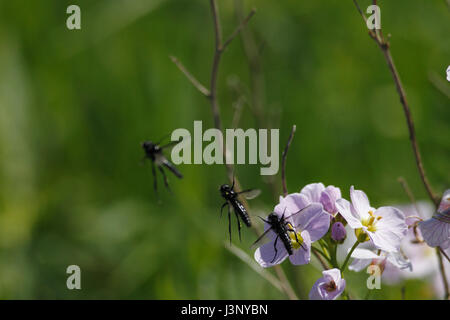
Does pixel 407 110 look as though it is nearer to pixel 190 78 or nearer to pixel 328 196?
pixel 328 196

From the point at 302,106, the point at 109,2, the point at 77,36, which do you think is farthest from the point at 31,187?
the point at 302,106

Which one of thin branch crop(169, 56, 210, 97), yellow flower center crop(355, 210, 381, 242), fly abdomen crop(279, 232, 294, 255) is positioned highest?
thin branch crop(169, 56, 210, 97)

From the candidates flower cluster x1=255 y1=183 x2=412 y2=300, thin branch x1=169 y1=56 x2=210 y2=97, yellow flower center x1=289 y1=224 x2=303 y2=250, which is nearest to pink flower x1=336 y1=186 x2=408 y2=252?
flower cluster x1=255 y1=183 x2=412 y2=300

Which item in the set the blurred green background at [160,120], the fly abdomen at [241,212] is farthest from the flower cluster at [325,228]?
the blurred green background at [160,120]

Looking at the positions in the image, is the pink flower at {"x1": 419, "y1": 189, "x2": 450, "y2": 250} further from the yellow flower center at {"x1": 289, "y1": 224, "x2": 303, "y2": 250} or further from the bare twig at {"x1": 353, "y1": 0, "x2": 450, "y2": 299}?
the yellow flower center at {"x1": 289, "y1": 224, "x2": 303, "y2": 250}

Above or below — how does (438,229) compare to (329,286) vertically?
above

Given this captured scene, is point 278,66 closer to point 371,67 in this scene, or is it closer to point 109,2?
point 371,67

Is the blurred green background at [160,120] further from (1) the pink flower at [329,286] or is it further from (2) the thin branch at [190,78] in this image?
(1) the pink flower at [329,286]

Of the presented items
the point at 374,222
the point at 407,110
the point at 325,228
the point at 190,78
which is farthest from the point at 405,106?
the point at 190,78
